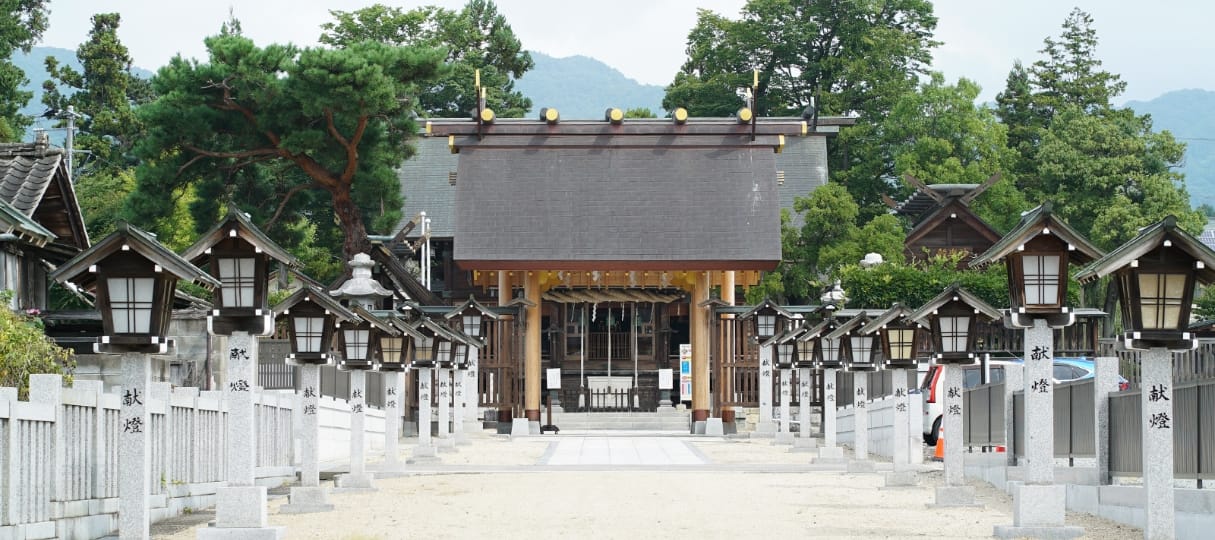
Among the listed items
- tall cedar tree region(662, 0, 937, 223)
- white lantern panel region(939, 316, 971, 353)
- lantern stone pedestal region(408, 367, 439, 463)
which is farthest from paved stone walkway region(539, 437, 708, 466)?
tall cedar tree region(662, 0, 937, 223)

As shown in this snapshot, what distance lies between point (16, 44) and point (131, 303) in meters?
39.1

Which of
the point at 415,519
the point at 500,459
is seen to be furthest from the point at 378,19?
the point at 415,519

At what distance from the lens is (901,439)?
2036 centimetres

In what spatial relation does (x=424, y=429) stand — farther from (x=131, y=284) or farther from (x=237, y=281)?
(x=131, y=284)

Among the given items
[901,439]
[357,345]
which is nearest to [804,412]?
[901,439]

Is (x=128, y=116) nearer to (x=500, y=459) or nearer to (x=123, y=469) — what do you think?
(x=500, y=459)

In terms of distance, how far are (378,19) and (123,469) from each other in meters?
48.2

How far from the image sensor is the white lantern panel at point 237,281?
1420 centimetres

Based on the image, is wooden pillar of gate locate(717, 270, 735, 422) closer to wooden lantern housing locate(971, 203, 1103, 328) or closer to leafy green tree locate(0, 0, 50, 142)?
leafy green tree locate(0, 0, 50, 142)

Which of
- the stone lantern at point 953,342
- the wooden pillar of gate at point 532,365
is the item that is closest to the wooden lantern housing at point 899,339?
the stone lantern at point 953,342

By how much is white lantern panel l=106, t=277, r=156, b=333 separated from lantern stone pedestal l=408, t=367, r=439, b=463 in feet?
47.1

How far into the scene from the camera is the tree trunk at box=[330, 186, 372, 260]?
41.8 metres

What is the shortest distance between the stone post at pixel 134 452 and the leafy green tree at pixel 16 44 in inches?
1191

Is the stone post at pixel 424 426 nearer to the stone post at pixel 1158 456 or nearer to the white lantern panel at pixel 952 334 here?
the white lantern panel at pixel 952 334
